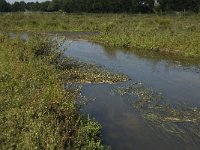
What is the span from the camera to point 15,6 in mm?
91938

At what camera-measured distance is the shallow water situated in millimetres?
8820

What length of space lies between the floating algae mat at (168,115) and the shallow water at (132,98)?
0.20 metres

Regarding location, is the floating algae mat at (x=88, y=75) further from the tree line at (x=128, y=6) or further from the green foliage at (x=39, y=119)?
the tree line at (x=128, y=6)

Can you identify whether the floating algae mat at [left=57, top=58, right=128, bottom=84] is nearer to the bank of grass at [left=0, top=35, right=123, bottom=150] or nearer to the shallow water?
the shallow water

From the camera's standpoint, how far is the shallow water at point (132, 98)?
28.9 feet

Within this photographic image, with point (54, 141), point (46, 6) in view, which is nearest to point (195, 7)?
point (46, 6)

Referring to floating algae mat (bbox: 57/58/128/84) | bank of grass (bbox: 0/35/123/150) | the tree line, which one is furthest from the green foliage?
the tree line

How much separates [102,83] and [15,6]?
81.8m

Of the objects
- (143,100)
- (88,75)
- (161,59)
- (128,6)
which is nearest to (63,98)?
(143,100)

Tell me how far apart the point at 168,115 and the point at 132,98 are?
1.87 meters

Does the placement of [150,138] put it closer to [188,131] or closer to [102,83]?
[188,131]

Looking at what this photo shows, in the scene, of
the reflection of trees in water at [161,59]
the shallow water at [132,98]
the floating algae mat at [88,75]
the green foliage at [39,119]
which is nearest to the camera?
the green foliage at [39,119]

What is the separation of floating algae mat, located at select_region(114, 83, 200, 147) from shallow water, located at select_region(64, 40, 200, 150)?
8.0 inches

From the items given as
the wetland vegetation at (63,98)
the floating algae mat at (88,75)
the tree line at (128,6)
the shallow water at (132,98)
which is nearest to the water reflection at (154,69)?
the shallow water at (132,98)
